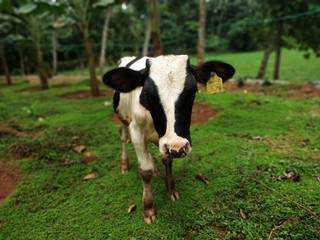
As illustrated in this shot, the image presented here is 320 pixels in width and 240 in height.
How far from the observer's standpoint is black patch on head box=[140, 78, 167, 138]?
2531 mm

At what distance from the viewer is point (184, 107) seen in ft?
8.32

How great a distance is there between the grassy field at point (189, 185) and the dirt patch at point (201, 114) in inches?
12.3

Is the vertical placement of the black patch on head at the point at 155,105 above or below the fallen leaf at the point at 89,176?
above

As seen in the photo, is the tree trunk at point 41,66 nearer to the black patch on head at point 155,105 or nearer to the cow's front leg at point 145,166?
the cow's front leg at point 145,166

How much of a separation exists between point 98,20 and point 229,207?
27.3m

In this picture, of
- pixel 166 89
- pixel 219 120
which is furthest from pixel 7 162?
pixel 219 120

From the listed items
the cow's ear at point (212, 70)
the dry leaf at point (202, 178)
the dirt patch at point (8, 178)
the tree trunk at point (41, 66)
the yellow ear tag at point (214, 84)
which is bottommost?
the dirt patch at point (8, 178)

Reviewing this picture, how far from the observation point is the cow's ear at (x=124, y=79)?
2752 millimetres

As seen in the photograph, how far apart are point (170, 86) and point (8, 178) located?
9.61ft

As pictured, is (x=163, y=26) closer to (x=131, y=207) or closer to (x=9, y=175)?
(x=9, y=175)

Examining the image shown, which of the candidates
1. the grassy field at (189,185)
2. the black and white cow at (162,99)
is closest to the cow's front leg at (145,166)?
the black and white cow at (162,99)

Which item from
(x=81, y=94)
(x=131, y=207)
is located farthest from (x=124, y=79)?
(x=81, y=94)

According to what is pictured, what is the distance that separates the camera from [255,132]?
5238 mm

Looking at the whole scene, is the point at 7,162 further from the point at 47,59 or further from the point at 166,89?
the point at 47,59
